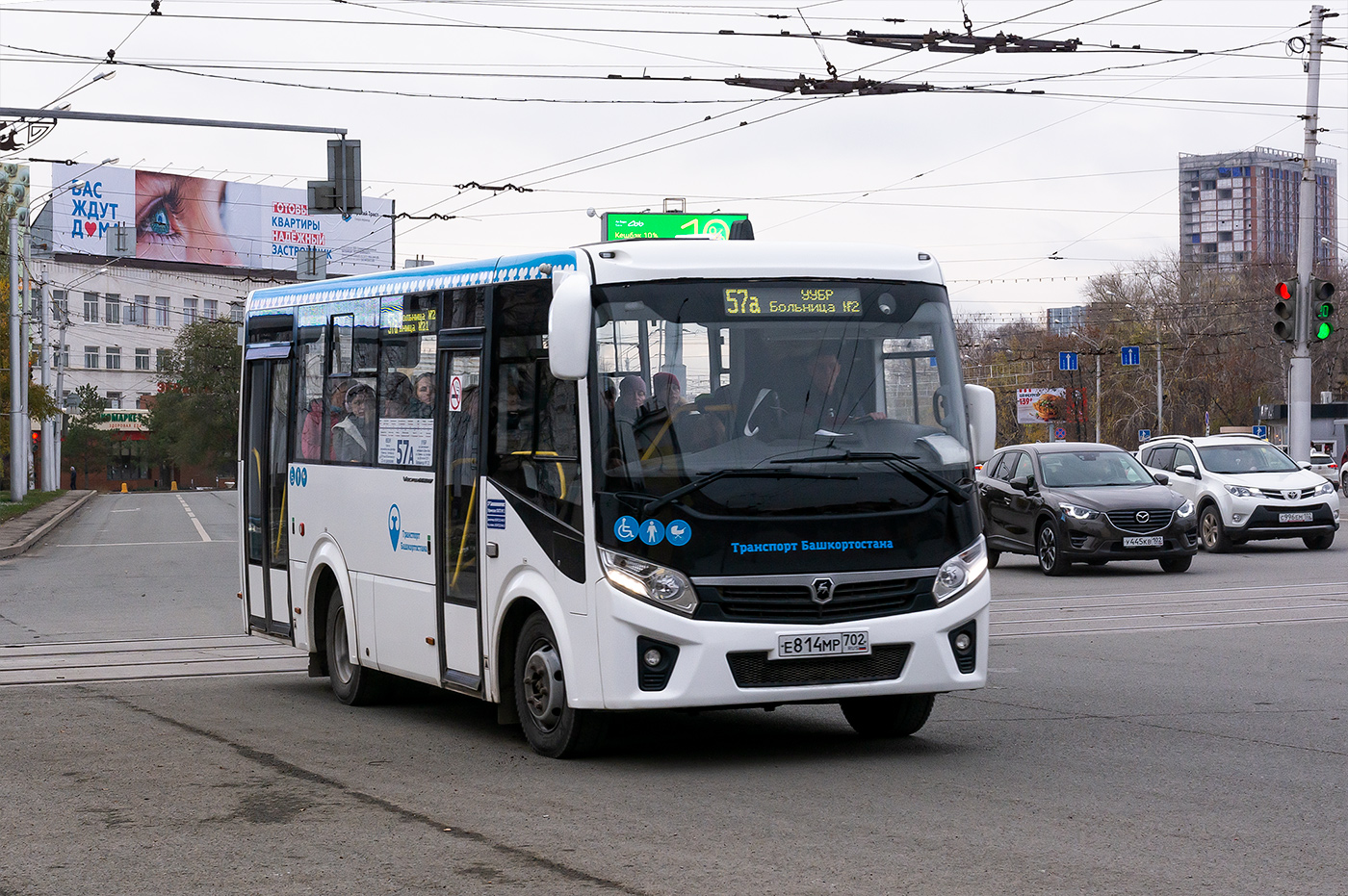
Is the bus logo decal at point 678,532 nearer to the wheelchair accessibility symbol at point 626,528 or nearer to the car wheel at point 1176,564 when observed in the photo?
the wheelchair accessibility symbol at point 626,528

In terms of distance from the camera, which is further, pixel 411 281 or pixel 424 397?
pixel 411 281

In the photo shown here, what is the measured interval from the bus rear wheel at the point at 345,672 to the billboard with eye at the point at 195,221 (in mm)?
82349

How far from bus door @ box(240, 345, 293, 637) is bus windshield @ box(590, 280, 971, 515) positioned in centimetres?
433

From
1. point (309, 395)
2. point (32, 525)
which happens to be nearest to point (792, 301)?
point (309, 395)

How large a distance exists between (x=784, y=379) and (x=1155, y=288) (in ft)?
269

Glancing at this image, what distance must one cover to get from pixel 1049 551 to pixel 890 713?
1330cm

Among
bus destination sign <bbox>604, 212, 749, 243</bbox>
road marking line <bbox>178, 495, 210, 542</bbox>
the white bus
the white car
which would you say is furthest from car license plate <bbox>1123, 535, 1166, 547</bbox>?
bus destination sign <bbox>604, 212, 749, 243</bbox>

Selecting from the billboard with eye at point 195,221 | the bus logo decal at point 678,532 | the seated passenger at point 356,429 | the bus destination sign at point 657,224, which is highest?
the billboard with eye at point 195,221

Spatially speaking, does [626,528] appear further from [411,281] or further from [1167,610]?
[1167,610]

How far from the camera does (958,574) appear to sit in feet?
28.3

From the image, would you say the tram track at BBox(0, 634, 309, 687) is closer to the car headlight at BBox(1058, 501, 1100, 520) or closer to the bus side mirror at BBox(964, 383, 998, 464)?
the bus side mirror at BBox(964, 383, 998, 464)

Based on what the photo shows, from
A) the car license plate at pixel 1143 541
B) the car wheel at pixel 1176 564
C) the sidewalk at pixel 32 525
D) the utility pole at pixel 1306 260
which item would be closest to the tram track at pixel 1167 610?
the car license plate at pixel 1143 541

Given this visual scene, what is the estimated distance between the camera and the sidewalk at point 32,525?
31125mm

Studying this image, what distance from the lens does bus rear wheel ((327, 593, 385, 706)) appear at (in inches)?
436
